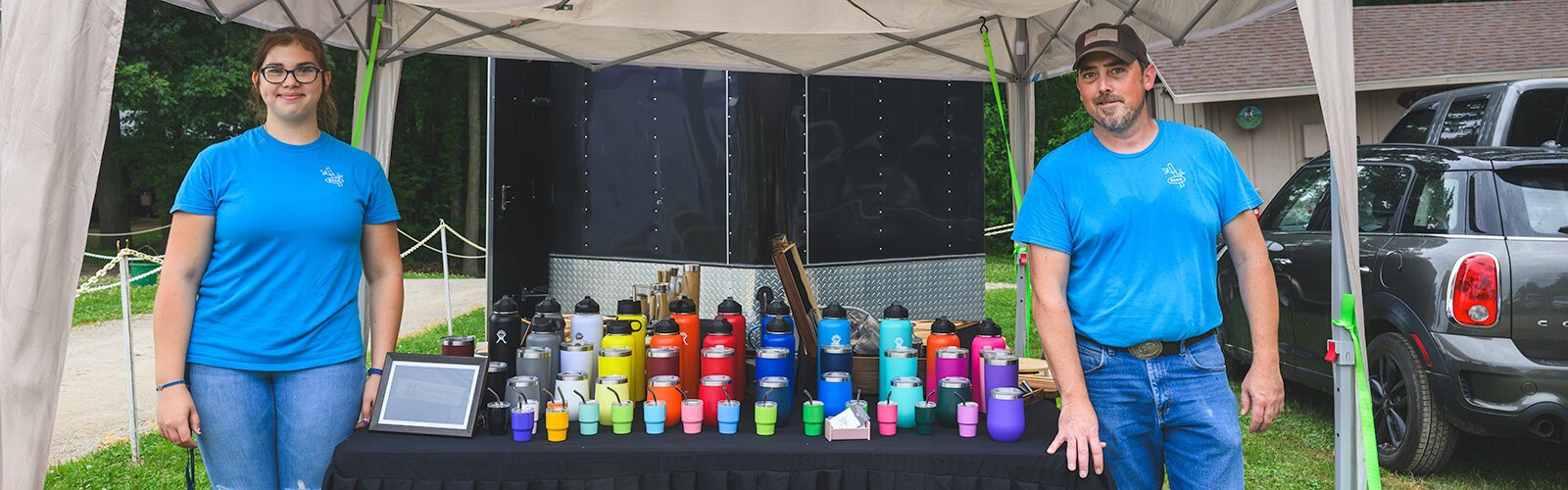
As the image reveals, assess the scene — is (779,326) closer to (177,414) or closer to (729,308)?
(729,308)

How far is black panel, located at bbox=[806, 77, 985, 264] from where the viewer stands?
5.68 metres

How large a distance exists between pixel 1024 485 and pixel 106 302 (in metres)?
12.5

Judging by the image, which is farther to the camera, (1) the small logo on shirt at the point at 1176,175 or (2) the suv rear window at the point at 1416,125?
(2) the suv rear window at the point at 1416,125

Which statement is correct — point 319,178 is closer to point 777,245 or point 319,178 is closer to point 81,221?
point 81,221

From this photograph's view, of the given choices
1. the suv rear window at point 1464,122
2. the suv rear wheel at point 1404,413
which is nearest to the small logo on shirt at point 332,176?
the suv rear wheel at point 1404,413

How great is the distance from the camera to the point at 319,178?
2492 mm

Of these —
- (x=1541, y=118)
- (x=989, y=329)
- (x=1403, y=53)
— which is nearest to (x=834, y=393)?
(x=989, y=329)

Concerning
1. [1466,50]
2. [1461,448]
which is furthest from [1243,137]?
[1461,448]

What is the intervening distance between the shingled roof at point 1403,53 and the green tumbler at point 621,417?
9833mm

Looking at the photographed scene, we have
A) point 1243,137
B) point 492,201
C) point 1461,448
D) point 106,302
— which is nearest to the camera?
point 1461,448

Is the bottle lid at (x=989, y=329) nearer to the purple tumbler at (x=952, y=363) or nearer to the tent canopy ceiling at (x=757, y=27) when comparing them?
the purple tumbler at (x=952, y=363)

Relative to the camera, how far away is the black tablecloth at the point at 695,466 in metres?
2.42

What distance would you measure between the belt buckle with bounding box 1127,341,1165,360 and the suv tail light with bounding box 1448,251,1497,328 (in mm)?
2407

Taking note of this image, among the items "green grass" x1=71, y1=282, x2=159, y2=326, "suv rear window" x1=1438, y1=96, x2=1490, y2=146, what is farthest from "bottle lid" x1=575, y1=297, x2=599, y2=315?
"green grass" x1=71, y1=282, x2=159, y2=326
